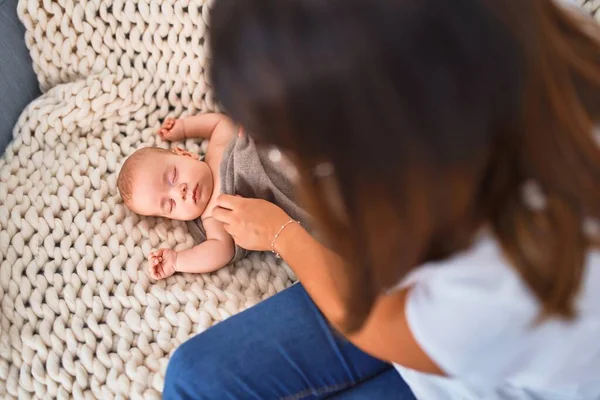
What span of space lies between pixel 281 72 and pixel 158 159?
78 centimetres

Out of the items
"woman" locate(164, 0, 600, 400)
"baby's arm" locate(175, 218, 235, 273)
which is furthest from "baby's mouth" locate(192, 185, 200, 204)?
"woman" locate(164, 0, 600, 400)

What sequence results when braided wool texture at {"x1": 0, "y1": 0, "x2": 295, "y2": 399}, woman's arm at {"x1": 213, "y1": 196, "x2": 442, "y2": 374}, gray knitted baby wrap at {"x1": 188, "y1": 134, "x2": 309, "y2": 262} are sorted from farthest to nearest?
gray knitted baby wrap at {"x1": 188, "y1": 134, "x2": 309, "y2": 262}, braided wool texture at {"x1": 0, "y1": 0, "x2": 295, "y2": 399}, woman's arm at {"x1": 213, "y1": 196, "x2": 442, "y2": 374}

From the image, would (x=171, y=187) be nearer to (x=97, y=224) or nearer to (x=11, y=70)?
(x=97, y=224)

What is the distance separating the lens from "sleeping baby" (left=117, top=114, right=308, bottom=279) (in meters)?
1.07

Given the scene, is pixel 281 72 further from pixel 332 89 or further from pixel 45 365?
pixel 45 365

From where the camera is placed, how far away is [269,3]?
429mm

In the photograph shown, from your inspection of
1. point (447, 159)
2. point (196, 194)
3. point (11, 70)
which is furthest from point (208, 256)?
point (447, 159)

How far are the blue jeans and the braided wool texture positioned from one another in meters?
0.15

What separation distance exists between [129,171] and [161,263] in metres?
0.20

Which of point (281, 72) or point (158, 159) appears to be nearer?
point (281, 72)

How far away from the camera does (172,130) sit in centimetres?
123

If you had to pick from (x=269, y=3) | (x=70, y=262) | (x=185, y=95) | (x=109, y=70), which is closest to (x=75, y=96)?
(x=109, y=70)

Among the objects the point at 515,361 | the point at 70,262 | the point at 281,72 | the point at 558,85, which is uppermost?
the point at 558,85

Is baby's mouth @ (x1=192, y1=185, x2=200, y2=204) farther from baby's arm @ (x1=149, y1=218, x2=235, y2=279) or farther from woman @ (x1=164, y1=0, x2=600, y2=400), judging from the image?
woman @ (x1=164, y1=0, x2=600, y2=400)
